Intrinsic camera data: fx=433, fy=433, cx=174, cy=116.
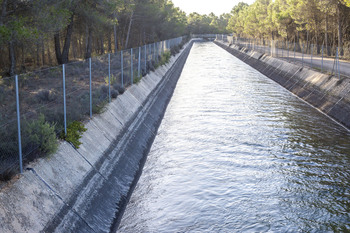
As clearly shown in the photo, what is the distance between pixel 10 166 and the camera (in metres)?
Answer: 8.34

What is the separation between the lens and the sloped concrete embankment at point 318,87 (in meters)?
21.8

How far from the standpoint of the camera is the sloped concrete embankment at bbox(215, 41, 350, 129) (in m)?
21.8

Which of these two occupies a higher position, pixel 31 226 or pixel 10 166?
pixel 10 166

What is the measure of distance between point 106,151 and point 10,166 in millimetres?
4519

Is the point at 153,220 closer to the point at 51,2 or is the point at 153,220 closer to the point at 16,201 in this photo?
the point at 16,201

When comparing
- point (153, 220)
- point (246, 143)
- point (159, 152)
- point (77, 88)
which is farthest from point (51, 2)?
point (153, 220)

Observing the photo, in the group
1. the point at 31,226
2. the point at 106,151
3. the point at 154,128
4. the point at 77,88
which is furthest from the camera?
the point at 154,128

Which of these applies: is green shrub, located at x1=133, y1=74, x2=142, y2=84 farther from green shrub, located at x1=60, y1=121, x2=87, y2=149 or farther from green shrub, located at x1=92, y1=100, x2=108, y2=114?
green shrub, located at x1=60, y1=121, x2=87, y2=149

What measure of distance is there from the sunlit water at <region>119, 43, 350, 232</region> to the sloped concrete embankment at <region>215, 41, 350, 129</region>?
82 centimetres

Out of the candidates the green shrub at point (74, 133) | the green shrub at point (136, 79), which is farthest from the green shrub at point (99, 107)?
the green shrub at point (136, 79)

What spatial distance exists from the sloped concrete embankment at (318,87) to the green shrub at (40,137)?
14334 mm

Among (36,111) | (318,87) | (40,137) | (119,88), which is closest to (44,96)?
(36,111)

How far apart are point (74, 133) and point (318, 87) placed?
19183 millimetres

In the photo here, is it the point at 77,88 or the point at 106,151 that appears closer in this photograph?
the point at 106,151
